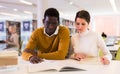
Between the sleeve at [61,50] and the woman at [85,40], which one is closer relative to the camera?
the sleeve at [61,50]

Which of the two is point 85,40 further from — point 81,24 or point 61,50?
point 61,50

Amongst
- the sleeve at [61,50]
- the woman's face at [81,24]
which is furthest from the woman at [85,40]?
the sleeve at [61,50]

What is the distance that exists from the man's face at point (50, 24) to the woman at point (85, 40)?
0.75 feet

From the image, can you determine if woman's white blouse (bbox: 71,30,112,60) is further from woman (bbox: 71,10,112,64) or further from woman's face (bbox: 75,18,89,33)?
woman's face (bbox: 75,18,89,33)

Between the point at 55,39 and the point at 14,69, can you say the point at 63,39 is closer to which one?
the point at 55,39

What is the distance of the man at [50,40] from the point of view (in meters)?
1.98

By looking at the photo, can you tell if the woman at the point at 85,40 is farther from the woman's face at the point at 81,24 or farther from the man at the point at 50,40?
the man at the point at 50,40

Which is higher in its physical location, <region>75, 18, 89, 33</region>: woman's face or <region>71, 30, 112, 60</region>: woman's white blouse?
<region>75, 18, 89, 33</region>: woman's face

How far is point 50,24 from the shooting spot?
2.02m

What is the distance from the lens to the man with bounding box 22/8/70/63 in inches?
77.9

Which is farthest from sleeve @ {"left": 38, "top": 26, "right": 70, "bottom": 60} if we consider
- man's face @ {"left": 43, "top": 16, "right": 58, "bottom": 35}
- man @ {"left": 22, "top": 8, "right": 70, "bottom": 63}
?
A: man's face @ {"left": 43, "top": 16, "right": 58, "bottom": 35}

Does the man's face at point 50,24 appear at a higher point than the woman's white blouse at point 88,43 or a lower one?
higher

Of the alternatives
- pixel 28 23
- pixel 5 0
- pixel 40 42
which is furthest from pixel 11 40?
pixel 5 0

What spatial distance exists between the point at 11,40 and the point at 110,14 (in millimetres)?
13587
